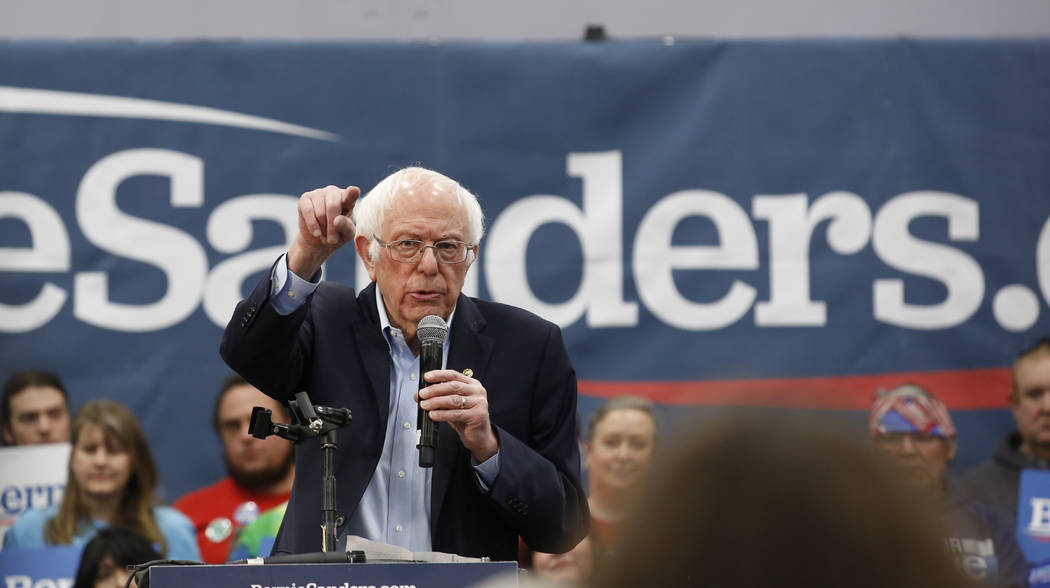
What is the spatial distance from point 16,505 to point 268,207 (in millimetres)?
1612

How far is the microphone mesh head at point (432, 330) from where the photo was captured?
8.50 ft

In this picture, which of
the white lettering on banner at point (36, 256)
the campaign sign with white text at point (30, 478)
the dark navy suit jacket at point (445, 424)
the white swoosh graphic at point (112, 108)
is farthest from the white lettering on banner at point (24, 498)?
the dark navy suit jacket at point (445, 424)

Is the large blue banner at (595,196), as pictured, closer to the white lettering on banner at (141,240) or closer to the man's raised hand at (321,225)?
the white lettering on banner at (141,240)

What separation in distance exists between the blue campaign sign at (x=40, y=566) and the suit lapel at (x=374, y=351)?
2.84m

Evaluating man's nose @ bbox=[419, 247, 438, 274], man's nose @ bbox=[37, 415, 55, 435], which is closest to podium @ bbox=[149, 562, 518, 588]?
man's nose @ bbox=[419, 247, 438, 274]

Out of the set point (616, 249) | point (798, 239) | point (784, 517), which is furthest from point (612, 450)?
point (784, 517)

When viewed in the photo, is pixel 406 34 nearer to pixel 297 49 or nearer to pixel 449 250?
pixel 297 49

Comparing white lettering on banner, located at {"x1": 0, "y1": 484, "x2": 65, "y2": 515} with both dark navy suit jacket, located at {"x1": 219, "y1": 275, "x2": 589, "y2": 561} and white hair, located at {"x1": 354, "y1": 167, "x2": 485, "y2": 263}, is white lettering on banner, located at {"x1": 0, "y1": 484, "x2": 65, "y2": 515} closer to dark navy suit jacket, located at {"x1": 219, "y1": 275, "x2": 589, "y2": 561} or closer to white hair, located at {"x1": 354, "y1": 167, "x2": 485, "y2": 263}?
dark navy suit jacket, located at {"x1": 219, "y1": 275, "x2": 589, "y2": 561}

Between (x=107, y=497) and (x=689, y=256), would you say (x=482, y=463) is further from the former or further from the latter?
(x=107, y=497)

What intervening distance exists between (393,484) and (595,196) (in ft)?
9.47

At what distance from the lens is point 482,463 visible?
2596mm

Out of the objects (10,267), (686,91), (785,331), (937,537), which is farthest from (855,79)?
(937,537)

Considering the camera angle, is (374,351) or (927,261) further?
(927,261)

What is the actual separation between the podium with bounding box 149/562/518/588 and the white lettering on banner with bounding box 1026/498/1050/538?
3.84 meters
